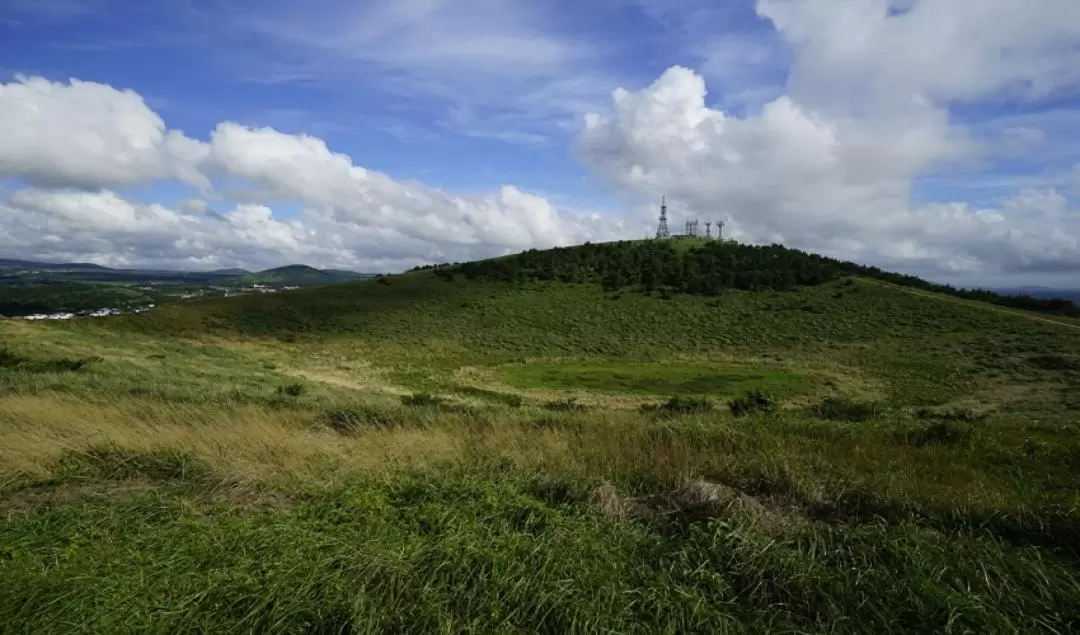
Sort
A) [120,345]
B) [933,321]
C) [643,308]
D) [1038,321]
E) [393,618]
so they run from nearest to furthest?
[393,618] → [120,345] → [1038,321] → [933,321] → [643,308]

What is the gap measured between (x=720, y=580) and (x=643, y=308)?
70.8m

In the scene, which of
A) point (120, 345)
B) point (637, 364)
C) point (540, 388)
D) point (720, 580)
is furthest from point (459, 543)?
point (637, 364)

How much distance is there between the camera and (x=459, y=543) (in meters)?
3.67

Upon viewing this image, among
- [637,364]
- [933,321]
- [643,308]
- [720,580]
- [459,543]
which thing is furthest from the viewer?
[643,308]

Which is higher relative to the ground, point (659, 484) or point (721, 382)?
point (659, 484)

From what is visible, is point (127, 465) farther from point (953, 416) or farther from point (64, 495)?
point (953, 416)

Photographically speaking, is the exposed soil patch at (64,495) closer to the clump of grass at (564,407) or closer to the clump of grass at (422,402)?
the clump of grass at (422,402)

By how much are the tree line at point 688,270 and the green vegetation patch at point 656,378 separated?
32.3 m

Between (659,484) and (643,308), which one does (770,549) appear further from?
(643,308)

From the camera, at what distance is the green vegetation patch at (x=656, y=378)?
4003 cm

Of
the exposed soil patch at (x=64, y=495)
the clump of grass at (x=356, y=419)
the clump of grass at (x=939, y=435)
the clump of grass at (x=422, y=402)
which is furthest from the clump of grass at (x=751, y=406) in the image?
the exposed soil patch at (x=64, y=495)

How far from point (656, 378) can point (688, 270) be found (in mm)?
48664

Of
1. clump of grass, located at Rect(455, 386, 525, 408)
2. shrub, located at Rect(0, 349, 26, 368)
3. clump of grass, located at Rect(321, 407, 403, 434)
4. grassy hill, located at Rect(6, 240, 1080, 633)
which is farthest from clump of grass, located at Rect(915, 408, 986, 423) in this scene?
shrub, located at Rect(0, 349, 26, 368)

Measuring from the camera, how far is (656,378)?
145 feet
